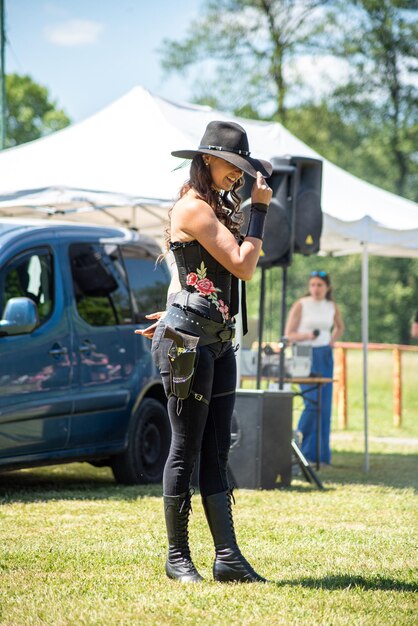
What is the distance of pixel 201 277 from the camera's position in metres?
4.93

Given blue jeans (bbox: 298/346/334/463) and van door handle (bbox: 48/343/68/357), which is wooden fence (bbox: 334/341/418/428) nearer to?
blue jeans (bbox: 298/346/334/463)

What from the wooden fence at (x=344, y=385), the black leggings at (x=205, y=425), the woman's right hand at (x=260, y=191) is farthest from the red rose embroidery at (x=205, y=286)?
the wooden fence at (x=344, y=385)

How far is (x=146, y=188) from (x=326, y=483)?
3048mm

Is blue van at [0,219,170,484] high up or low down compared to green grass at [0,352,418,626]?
up

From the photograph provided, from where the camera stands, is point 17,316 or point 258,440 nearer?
point 17,316

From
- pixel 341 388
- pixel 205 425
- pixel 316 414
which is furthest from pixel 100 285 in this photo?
pixel 341 388

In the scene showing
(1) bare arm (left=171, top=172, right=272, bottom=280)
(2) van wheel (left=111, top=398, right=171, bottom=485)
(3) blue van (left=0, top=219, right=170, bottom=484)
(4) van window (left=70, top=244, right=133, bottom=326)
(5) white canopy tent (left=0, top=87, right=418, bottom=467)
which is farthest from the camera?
(5) white canopy tent (left=0, top=87, right=418, bottom=467)

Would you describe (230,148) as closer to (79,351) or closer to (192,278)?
(192,278)

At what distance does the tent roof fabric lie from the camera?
9.98 metres

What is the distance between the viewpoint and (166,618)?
4.33 metres

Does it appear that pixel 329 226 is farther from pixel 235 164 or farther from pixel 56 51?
pixel 56 51

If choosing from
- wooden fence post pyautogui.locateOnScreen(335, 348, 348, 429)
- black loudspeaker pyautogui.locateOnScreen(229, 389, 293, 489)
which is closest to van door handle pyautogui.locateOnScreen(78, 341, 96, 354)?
black loudspeaker pyautogui.locateOnScreen(229, 389, 293, 489)

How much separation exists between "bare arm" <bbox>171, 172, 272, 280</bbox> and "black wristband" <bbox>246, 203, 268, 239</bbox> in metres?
0.05

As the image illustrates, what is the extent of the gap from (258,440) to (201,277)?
436 centimetres
